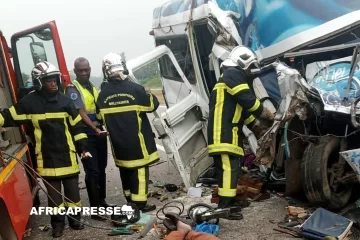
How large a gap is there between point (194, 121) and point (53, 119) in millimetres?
1852

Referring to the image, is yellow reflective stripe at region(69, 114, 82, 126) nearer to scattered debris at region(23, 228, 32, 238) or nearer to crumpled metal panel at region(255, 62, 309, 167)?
scattered debris at region(23, 228, 32, 238)

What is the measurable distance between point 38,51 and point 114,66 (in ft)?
4.14

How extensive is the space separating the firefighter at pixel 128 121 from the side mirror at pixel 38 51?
1041 mm

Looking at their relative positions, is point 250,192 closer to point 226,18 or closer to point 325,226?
point 325,226

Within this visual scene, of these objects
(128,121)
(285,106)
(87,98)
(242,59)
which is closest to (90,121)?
(87,98)

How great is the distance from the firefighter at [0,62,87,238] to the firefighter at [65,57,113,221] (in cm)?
37

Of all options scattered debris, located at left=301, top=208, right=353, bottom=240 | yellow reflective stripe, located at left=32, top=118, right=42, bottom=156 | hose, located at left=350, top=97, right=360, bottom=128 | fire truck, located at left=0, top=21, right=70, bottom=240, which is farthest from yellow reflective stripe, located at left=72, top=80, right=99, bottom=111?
hose, located at left=350, top=97, right=360, bottom=128

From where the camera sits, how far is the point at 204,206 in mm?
4051

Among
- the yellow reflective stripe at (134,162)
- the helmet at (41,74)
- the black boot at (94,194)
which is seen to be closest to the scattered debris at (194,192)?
the yellow reflective stripe at (134,162)

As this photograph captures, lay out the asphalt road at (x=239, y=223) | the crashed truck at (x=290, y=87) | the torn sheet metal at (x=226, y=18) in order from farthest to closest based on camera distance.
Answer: the torn sheet metal at (x=226, y=18), the crashed truck at (x=290, y=87), the asphalt road at (x=239, y=223)

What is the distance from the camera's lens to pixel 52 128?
3.94 metres

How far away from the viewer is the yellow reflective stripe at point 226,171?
4238mm

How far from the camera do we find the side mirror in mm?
5031

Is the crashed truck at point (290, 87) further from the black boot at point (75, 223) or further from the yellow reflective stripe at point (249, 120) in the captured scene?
the black boot at point (75, 223)
